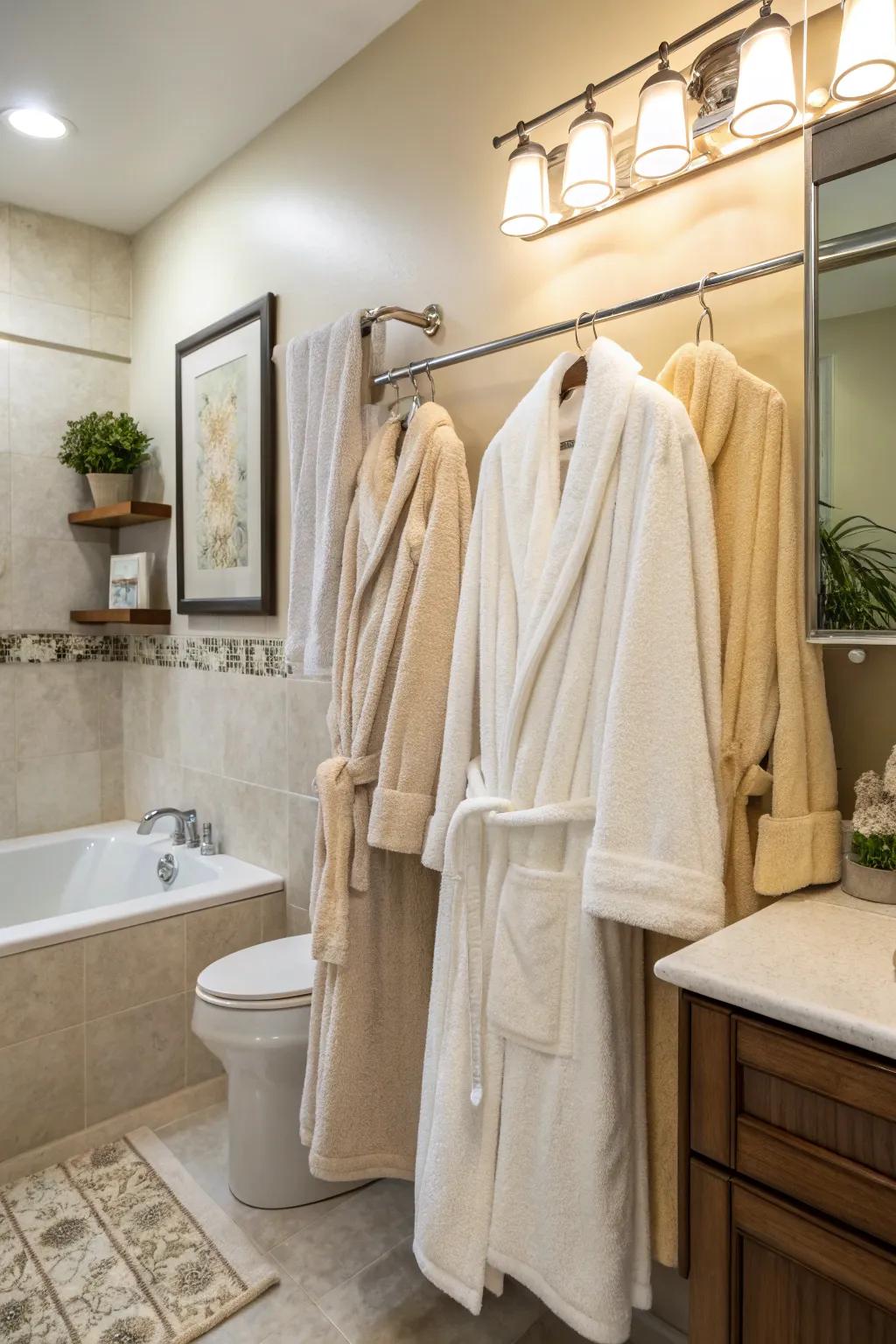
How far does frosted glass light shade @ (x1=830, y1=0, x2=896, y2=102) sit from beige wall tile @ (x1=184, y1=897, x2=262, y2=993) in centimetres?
224

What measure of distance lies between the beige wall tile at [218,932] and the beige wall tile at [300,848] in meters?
0.12

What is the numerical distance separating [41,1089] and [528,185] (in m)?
2.29

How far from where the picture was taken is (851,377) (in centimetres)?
124

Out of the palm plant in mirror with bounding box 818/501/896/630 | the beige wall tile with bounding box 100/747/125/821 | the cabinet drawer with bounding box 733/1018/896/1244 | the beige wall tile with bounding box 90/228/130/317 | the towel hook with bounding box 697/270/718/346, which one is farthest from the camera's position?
the beige wall tile with bounding box 100/747/125/821

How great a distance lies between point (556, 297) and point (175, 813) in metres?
1.98

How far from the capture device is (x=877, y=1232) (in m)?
0.86

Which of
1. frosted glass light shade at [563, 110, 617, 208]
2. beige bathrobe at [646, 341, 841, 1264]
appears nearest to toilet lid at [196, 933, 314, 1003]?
beige bathrobe at [646, 341, 841, 1264]

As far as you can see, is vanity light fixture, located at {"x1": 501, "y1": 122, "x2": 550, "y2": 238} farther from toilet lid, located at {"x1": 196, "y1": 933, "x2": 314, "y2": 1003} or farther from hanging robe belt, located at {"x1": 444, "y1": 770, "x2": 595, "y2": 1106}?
toilet lid, located at {"x1": 196, "y1": 933, "x2": 314, "y2": 1003}

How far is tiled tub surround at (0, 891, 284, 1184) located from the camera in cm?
210

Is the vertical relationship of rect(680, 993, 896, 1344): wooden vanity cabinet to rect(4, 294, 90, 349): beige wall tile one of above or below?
below

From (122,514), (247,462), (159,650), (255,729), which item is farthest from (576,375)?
(159,650)

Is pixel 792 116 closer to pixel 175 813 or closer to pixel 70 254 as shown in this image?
pixel 175 813

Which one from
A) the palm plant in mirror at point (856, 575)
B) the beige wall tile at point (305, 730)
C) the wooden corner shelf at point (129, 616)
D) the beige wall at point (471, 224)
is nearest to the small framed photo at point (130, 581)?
the wooden corner shelf at point (129, 616)

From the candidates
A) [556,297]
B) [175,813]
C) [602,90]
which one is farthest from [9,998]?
[602,90]
